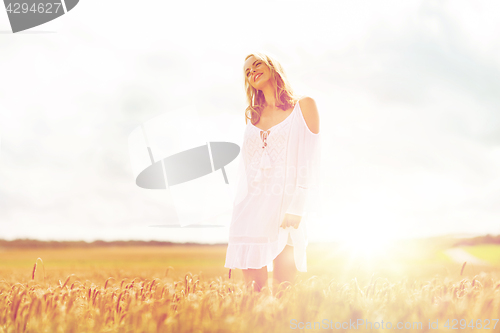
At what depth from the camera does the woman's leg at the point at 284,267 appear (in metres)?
3.41

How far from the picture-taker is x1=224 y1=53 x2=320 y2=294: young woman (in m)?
3.39

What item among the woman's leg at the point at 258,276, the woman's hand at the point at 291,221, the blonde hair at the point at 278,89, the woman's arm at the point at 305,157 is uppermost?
the blonde hair at the point at 278,89

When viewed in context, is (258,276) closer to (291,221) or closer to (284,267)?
(284,267)

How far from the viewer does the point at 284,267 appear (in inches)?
135

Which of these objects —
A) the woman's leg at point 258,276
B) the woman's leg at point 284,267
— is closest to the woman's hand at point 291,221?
the woman's leg at point 284,267

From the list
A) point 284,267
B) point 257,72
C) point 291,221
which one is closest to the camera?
point 291,221

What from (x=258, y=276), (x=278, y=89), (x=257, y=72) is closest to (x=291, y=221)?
(x=258, y=276)

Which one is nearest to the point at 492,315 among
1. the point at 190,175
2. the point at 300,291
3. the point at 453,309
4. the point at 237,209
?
the point at 453,309

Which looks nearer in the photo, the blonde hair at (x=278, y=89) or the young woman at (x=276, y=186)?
the young woman at (x=276, y=186)

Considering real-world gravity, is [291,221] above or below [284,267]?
above

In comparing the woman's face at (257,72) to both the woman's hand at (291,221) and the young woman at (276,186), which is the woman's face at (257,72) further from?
the woman's hand at (291,221)

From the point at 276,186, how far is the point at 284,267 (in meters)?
0.74

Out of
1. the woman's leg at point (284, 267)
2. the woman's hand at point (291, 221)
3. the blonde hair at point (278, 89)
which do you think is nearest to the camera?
the woman's hand at point (291, 221)

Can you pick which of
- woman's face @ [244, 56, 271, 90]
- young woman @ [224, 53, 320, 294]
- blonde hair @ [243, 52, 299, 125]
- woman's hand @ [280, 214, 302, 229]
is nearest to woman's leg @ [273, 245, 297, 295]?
young woman @ [224, 53, 320, 294]
